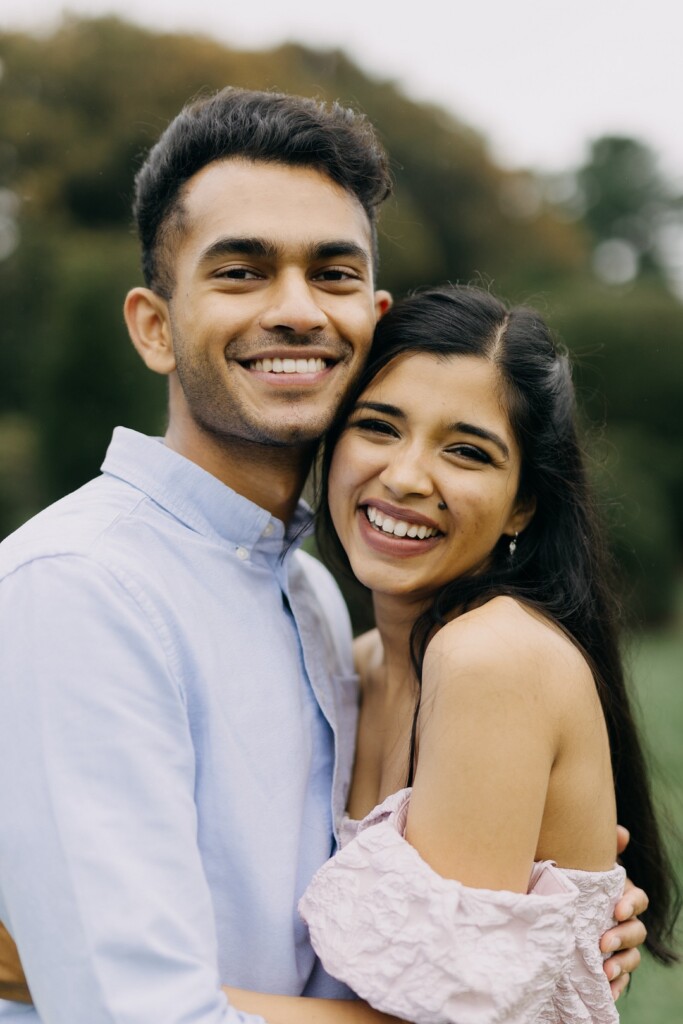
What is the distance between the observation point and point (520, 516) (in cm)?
260

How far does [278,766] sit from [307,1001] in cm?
44

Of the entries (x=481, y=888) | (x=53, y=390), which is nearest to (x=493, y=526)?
(x=481, y=888)

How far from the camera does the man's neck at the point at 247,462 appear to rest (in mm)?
2473

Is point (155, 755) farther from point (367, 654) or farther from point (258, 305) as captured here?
point (367, 654)

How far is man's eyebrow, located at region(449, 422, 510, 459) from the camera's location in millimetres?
2377

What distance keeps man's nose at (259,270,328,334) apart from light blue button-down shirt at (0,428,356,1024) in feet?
1.29

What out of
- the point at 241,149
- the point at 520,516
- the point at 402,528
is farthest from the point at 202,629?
the point at 241,149

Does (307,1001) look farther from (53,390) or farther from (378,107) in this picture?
(378,107)

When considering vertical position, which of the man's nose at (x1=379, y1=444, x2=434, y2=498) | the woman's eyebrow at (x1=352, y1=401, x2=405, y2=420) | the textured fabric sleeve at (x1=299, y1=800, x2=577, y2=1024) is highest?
the woman's eyebrow at (x1=352, y1=401, x2=405, y2=420)

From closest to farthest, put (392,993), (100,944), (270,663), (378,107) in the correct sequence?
(100,944)
(392,993)
(270,663)
(378,107)

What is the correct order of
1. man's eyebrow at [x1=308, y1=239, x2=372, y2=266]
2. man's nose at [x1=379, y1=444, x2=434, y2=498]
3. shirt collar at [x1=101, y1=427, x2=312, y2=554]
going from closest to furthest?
shirt collar at [x1=101, y1=427, x2=312, y2=554], man's nose at [x1=379, y1=444, x2=434, y2=498], man's eyebrow at [x1=308, y1=239, x2=372, y2=266]

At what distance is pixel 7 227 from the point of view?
12.6 metres

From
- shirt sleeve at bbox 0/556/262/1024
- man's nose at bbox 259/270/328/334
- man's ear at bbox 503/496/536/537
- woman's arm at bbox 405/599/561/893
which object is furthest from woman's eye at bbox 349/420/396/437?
shirt sleeve at bbox 0/556/262/1024

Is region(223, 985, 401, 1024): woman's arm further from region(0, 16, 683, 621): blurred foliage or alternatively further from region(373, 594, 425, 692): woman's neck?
region(0, 16, 683, 621): blurred foliage
